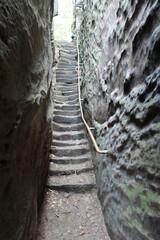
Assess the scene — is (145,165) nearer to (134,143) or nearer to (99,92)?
(134,143)

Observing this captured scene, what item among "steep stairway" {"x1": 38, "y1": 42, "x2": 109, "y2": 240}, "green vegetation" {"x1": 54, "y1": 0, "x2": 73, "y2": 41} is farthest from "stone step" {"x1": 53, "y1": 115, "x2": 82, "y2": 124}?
"green vegetation" {"x1": 54, "y1": 0, "x2": 73, "y2": 41}

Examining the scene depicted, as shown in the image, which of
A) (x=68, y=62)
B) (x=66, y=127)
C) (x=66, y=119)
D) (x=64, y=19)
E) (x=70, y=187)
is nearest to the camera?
(x=70, y=187)

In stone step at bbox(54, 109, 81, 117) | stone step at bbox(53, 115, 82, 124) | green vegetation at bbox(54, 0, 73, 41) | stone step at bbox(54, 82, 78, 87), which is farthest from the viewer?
green vegetation at bbox(54, 0, 73, 41)

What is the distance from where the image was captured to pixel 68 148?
3.62 meters

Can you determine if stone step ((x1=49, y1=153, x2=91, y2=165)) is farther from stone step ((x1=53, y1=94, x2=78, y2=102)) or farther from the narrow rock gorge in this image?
stone step ((x1=53, y1=94, x2=78, y2=102))

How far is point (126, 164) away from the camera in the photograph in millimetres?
1823

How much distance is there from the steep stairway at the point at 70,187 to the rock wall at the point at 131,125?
251mm

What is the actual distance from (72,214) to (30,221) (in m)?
0.84

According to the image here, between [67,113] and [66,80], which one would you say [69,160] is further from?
[66,80]

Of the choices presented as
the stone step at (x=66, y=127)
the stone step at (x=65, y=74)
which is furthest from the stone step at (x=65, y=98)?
the stone step at (x=65, y=74)

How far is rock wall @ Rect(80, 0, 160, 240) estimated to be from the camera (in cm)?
140

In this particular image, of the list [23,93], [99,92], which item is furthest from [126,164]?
[99,92]

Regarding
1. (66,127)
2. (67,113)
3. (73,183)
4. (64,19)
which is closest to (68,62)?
(67,113)

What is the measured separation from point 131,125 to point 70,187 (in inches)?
64.4
